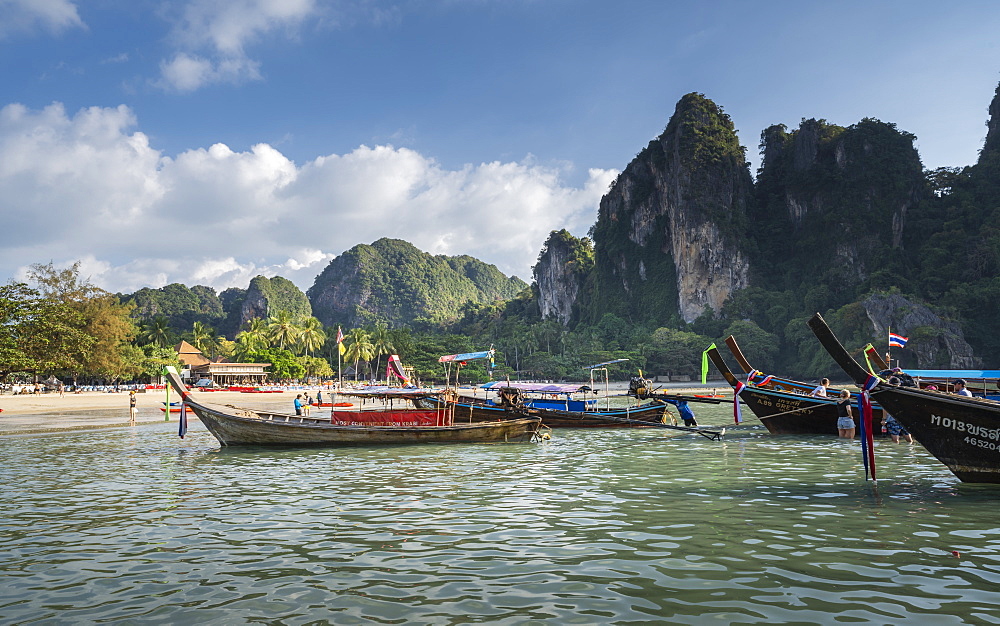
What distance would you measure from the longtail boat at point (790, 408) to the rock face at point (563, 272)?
123099 mm

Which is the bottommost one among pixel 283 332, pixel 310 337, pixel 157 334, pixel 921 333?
pixel 921 333

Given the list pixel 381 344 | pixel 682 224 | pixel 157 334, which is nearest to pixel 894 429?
pixel 381 344

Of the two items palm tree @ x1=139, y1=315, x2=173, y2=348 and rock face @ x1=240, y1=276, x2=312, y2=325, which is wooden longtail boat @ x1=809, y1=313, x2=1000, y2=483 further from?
rock face @ x1=240, y1=276, x2=312, y2=325

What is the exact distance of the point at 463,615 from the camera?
520 centimetres

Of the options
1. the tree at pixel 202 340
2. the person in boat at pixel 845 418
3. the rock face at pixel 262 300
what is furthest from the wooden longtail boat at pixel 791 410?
the rock face at pixel 262 300

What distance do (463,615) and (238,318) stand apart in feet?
604

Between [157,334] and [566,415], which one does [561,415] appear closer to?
[566,415]

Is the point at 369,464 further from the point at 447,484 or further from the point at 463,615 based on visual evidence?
the point at 463,615

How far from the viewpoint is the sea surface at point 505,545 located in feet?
17.7

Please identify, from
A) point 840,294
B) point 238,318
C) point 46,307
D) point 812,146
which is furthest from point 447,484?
point 238,318

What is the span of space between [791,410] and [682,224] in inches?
4004

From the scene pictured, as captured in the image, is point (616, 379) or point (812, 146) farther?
point (812, 146)

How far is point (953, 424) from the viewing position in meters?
9.90

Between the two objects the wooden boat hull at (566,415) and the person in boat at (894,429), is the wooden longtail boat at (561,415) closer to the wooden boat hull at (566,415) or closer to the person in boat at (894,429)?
the wooden boat hull at (566,415)
